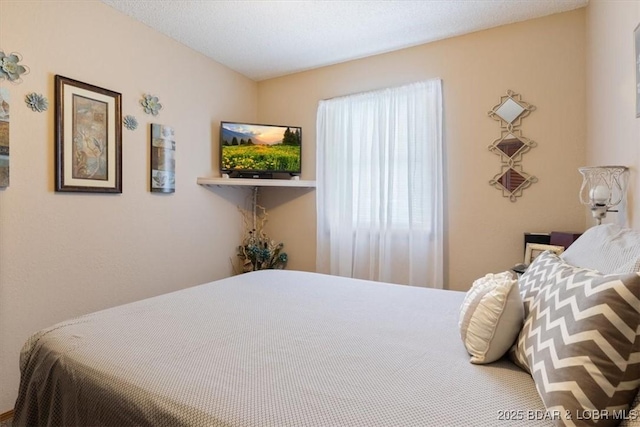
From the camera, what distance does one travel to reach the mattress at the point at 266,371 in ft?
2.69

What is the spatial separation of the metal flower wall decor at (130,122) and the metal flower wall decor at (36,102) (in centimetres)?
49

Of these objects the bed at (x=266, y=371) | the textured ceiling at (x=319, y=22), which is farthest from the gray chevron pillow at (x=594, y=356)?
the textured ceiling at (x=319, y=22)

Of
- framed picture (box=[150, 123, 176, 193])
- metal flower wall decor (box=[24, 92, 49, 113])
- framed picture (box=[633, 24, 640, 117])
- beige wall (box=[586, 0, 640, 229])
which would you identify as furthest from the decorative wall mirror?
metal flower wall decor (box=[24, 92, 49, 113])

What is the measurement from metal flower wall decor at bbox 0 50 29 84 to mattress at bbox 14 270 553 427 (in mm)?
1534

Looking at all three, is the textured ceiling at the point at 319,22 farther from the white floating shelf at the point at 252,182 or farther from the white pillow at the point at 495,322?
the white pillow at the point at 495,322

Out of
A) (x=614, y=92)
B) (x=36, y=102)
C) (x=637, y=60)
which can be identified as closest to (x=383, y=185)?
(x=614, y=92)

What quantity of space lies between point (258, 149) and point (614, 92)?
273 centimetres

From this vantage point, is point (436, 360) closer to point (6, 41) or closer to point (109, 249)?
point (109, 249)

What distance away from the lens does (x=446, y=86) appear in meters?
2.82

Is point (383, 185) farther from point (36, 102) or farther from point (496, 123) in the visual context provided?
point (36, 102)

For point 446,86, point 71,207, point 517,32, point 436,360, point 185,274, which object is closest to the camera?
point 436,360

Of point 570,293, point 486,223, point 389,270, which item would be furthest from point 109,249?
point 486,223

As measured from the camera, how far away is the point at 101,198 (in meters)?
2.37

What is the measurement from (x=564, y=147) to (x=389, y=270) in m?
1.66
